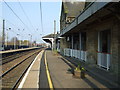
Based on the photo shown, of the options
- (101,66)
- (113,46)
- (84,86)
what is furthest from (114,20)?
(84,86)

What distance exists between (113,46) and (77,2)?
26794mm

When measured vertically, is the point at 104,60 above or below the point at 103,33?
below

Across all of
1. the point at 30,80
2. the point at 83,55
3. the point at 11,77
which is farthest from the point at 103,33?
the point at 11,77

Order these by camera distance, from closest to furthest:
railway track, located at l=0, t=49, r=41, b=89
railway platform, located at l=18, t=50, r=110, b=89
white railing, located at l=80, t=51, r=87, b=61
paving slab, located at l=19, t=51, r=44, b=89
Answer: railway platform, located at l=18, t=50, r=110, b=89
paving slab, located at l=19, t=51, r=44, b=89
railway track, located at l=0, t=49, r=41, b=89
white railing, located at l=80, t=51, r=87, b=61

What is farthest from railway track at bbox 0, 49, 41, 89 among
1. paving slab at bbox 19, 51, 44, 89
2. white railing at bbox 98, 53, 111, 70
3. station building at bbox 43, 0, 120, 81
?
white railing at bbox 98, 53, 111, 70

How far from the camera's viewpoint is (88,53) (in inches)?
454

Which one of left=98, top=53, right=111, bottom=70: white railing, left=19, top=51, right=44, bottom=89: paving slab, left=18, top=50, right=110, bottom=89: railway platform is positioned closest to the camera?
left=18, top=50, right=110, bottom=89: railway platform

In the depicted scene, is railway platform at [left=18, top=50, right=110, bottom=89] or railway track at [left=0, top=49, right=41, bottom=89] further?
railway track at [left=0, top=49, right=41, bottom=89]

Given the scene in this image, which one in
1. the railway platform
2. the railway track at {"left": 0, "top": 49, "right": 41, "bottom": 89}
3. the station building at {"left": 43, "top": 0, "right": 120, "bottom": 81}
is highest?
the station building at {"left": 43, "top": 0, "right": 120, "bottom": 81}

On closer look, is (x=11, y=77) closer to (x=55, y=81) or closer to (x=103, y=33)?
(x=55, y=81)

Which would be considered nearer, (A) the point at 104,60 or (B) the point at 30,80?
(B) the point at 30,80

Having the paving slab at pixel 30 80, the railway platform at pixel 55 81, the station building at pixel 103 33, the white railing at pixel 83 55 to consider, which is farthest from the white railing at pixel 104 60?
the paving slab at pixel 30 80

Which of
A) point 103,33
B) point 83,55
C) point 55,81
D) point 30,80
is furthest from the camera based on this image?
point 83,55

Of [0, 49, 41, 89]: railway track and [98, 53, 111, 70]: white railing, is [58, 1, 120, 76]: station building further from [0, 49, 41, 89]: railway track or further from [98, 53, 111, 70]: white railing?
[0, 49, 41, 89]: railway track
